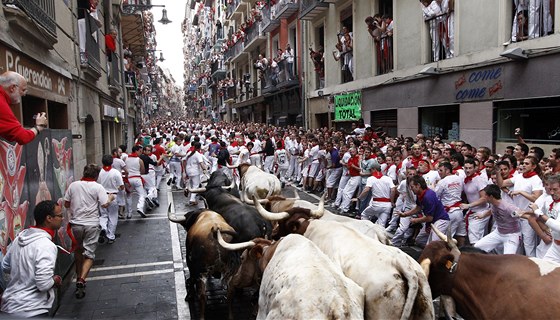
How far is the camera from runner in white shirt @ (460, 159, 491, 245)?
736 cm

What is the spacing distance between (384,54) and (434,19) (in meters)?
3.25

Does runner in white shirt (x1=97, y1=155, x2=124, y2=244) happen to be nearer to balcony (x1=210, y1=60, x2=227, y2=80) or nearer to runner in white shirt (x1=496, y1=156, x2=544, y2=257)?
runner in white shirt (x1=496, y1=156, x2=544, y2=257)

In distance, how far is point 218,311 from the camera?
20.0 ft

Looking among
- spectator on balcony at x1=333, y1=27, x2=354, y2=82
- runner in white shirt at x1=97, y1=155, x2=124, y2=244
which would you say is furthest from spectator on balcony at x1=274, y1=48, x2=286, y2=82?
runner in white shirt at x1=97, y1=155, x2=124, y2=244

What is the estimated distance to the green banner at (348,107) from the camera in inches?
764

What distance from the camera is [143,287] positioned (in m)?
6.92

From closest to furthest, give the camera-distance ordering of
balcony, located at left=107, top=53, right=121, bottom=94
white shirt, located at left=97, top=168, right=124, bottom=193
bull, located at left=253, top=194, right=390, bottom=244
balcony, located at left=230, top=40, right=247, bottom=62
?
bull, located at left=253, top=194, right=390, bottom=244, white shirt, located at left=97, top=168, right=124, bottom=193, balcony, located at left=107, top=53, right=121, bottom=94, balcony, located at left=230, top=40, right=247, bottom=62

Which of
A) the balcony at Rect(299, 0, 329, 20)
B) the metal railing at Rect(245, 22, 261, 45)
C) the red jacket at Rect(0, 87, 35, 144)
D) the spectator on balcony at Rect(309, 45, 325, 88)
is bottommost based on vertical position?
the red jacket at Rect(0, 87, 35, 144)

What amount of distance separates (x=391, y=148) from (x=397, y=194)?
1.48 meters

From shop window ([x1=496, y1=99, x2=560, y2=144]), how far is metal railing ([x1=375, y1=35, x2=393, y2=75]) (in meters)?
6.07

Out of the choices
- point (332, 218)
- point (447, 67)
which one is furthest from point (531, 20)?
point (332, 218)

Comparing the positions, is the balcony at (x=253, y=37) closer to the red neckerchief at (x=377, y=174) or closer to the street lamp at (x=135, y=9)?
the street lamp at (x=135, y=9)

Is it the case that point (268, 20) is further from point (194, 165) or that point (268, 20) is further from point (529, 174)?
point (529, 174)

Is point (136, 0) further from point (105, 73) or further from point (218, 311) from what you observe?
point (218, 311)
